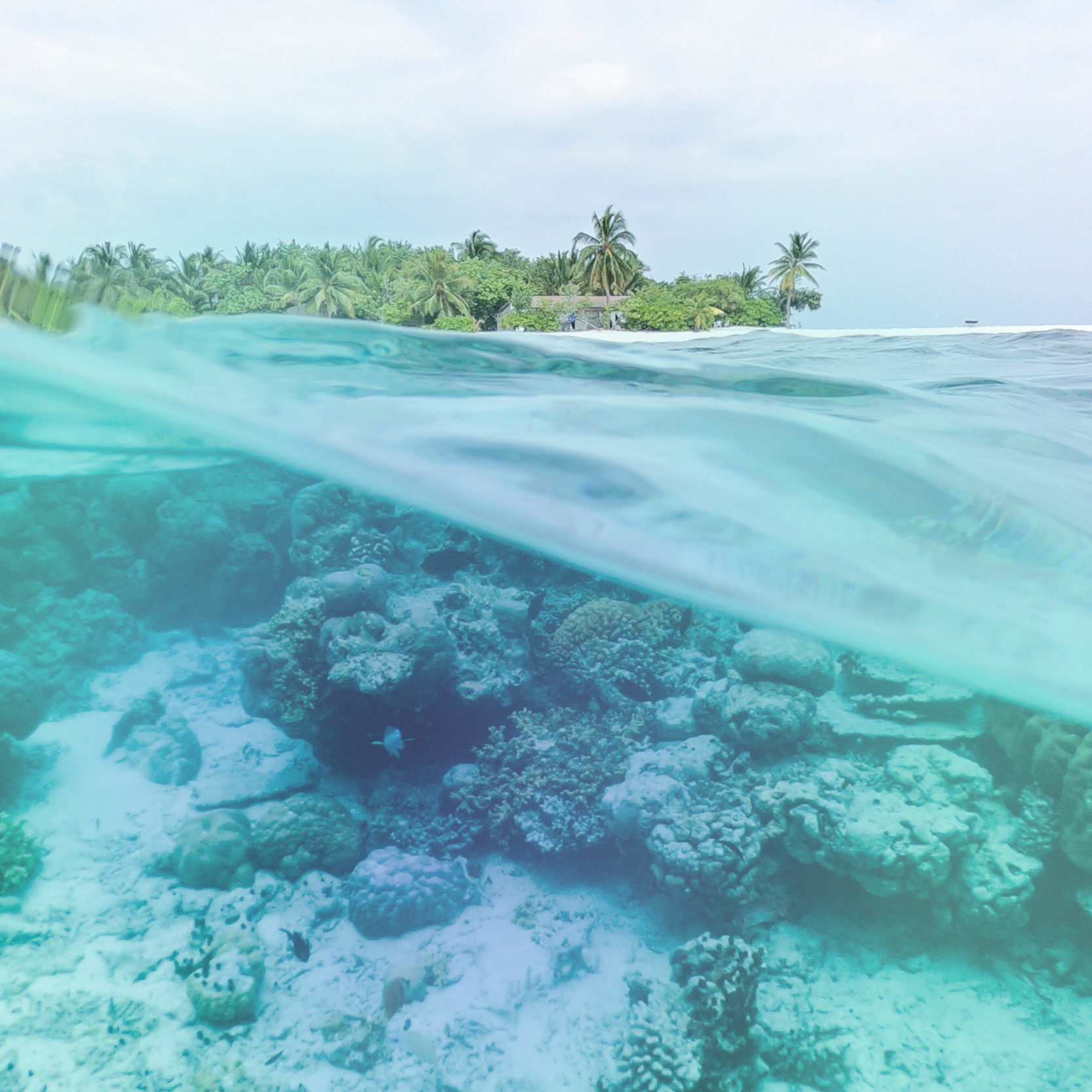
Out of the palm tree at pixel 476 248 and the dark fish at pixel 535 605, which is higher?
the palm tree at pixel 476 248

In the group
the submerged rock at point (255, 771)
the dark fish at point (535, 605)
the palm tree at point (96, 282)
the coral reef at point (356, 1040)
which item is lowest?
the coral reef at point (356, 1040)

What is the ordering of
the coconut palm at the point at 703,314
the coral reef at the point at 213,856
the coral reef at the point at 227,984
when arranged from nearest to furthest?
the coral reef at the point at 227,984, the coral reef at the point at 213,856, the coconut palm at the point at 703,314

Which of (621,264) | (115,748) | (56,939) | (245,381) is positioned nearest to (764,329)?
(245,381)

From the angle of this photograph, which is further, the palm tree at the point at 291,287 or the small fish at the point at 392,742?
the palm tree at the point at 291,287

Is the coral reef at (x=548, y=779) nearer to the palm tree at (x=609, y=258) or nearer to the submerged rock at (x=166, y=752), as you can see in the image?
the submerged rock at (x=166, y=752)

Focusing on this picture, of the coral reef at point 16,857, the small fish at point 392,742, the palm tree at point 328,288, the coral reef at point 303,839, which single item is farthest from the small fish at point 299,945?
the palm tree at point 328,288

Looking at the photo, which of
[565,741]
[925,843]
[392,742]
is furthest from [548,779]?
[925,843]

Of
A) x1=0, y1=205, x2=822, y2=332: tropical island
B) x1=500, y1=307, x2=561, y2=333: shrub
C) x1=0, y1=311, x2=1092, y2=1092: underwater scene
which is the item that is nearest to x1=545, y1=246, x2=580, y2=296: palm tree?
x1=0, y1=205, x2=822, y2=332: tropical island

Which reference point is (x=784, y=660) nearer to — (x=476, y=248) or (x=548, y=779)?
(x=548, y=779)
